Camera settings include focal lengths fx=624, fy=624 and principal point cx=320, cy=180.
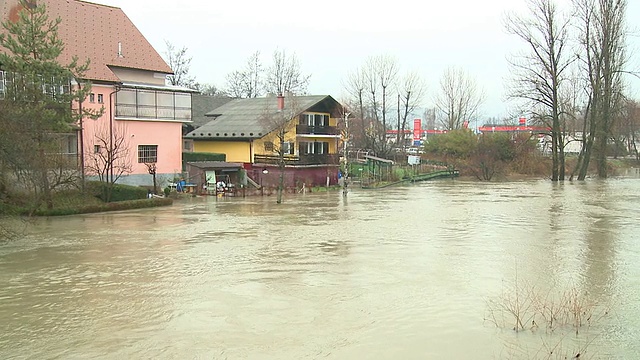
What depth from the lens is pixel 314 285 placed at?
45.5ft

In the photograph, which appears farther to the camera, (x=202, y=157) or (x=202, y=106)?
(x=202, y=106)

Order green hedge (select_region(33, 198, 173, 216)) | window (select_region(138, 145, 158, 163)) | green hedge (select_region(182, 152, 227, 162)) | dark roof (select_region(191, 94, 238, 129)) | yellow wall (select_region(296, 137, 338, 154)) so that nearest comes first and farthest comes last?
1. green hedge (select_region(33, 198, 173, 216))
2. window (select_region(138, 145, 158, 163))
3. green hedge (select_region(182, 152, 227, 162))
4. yellow wall (select_region(296, 137, 338, 154))
5. dark roof (select_region(191, 94, 238, 129))

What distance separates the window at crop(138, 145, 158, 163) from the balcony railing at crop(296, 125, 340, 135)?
1110 cm

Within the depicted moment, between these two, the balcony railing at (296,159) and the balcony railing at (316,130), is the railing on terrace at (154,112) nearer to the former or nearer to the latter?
the balcony railing at (296,159)

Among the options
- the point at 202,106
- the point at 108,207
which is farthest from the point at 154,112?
the point at 202,106

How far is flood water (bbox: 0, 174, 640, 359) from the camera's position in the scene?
33.2 ft

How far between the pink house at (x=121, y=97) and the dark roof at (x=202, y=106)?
32.3 ft

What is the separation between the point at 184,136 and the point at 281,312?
34.8m

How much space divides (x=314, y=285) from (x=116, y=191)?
19.1 m

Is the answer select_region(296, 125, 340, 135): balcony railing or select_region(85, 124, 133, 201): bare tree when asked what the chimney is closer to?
select_region(296, 125, 340, 135): balcony railing

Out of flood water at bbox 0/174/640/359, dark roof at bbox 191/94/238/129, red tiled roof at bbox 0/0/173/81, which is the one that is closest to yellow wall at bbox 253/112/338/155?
dark roof at bbox 191/94/238/129

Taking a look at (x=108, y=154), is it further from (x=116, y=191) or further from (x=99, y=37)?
(x=99, y=37)

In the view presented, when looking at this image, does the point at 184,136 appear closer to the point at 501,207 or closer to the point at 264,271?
the point at 501,207

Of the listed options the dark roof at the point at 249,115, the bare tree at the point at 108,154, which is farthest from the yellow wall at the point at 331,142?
the bare tree at the point at 108,154
